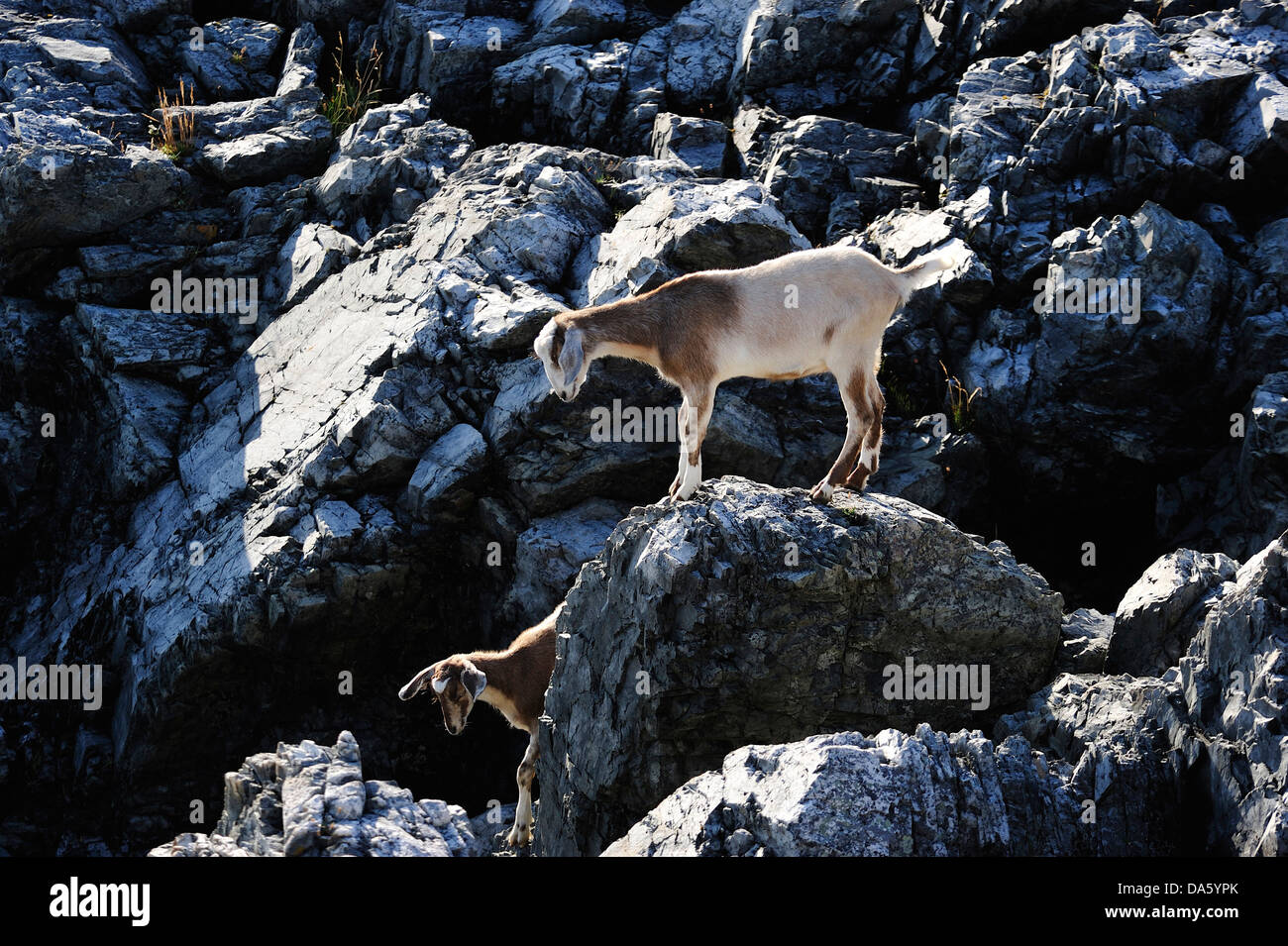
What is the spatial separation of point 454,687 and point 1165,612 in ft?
27.3

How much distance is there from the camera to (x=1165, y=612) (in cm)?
1334

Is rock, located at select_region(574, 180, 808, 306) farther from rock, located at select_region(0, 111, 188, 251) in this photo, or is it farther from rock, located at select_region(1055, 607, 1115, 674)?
rock, located at select_region(0, 111, 188, 251)

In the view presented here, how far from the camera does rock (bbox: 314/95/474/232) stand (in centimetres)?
2242

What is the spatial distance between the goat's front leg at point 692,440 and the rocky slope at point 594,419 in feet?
1.01

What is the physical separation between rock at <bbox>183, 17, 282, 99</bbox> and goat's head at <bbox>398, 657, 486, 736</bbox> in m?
17.3

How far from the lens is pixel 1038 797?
10.4 metres

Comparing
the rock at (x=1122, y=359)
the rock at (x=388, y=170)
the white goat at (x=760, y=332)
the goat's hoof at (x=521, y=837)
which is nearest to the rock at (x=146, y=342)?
the rock at (x=388, y=170)

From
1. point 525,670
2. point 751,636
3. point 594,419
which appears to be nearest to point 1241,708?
point 751,636

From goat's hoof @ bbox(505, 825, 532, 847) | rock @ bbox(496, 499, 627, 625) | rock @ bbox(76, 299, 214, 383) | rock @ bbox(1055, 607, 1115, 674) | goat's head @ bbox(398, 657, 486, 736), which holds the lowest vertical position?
goat's hoof @ bbox(505, 825, 532, 847)

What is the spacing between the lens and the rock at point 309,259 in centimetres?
2150

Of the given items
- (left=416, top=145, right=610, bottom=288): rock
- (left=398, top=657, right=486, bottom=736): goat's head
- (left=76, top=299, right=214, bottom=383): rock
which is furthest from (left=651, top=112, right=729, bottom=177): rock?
(left=398, top=657, right=486, bottom=736): goat's head

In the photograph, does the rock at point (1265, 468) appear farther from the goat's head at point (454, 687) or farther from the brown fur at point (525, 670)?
Result: the goat's head at point (454, 687)
